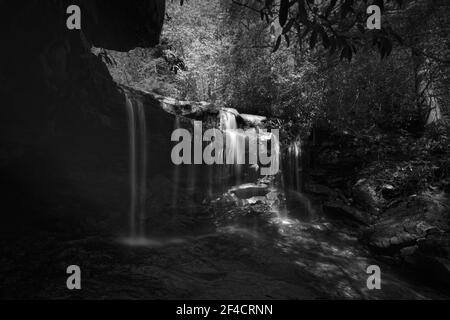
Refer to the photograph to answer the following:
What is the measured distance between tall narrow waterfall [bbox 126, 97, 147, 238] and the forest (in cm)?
4

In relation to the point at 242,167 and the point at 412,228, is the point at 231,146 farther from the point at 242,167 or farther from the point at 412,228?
the point at 412,228

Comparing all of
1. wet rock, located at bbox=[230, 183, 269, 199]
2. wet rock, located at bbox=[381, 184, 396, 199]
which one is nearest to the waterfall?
wet rock, located at bbox=[230, 183, 269, 199]

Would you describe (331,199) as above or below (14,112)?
below

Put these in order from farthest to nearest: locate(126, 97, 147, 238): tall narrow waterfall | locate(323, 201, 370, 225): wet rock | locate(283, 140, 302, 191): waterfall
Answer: locate(283, 140, 302, 191): waterfall < locate(323, 201, 370, 225): wet rock < locate(126, 97, 147, 238): tall narrow waterfall

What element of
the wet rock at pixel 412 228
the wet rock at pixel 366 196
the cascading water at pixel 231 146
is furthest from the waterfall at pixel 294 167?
the wet rock at pixel 412 228

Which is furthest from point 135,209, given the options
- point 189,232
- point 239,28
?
point 239,28

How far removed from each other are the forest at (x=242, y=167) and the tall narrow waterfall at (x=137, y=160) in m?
0.04

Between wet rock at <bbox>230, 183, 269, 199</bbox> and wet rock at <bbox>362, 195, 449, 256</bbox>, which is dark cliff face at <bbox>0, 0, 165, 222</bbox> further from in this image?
wet rock at <bbox>362, 195, 449, 256</bbox>

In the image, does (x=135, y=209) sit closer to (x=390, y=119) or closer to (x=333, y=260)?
(x=333, y=260)

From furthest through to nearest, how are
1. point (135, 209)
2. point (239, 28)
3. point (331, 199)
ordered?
1. point (239, 28)
2. point (331, 199)
3. point (135, 209)

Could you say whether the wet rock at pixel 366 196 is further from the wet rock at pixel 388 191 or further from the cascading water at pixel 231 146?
the cascading water at pixel 231 146

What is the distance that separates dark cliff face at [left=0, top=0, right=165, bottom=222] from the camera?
5.93 meters

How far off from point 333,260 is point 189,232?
3354 millimetres

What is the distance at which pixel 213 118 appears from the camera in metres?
12.0
